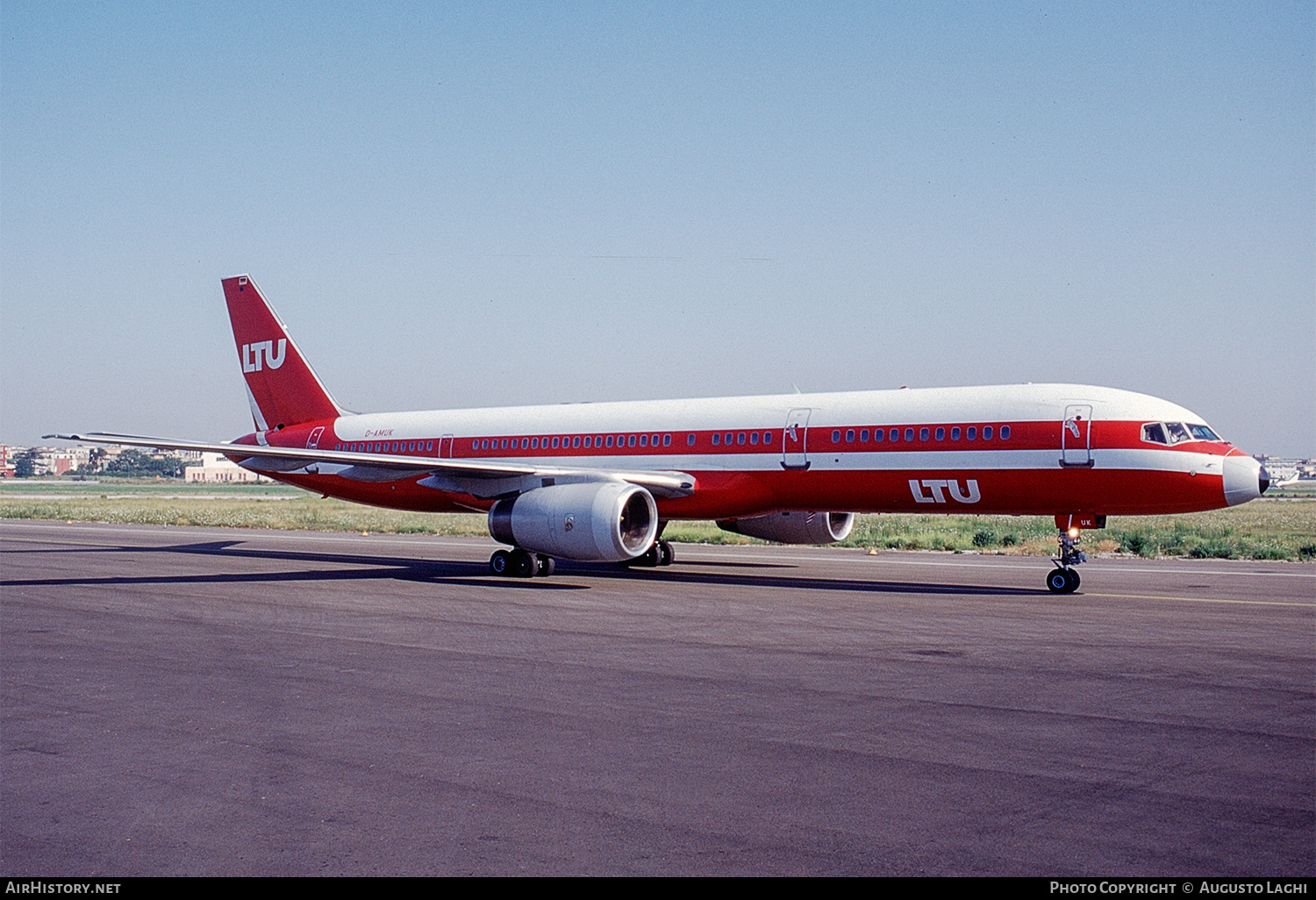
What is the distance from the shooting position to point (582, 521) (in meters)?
20.8

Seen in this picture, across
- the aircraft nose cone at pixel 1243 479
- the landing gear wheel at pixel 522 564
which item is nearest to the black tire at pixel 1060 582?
the aircraft nose cone at pixel 1243 479

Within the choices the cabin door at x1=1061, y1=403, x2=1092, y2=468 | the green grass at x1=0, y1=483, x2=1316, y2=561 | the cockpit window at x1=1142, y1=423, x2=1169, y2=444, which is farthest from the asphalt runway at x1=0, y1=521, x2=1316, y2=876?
the green grass at x1=0, y1=483, x2=1316, y2=561

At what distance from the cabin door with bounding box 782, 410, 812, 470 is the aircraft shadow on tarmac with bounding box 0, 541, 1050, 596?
232 centimetres

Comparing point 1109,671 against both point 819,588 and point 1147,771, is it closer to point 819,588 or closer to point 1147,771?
point 1147,771

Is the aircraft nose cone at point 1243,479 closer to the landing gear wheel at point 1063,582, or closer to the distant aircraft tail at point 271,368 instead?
the landing gear wheel at point 1063,582

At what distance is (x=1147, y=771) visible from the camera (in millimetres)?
7371

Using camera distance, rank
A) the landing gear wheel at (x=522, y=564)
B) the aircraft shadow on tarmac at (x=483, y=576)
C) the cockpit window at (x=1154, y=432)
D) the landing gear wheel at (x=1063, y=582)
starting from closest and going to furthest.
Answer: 1. the cockpit window at (x=1154, y=432)
2. the landing gear wheel at (x=1063, y=582)
3. the aircraft shadow on tarmac at (x=483, y=576)
4. the landing gear wheel at (x=522, y=564)

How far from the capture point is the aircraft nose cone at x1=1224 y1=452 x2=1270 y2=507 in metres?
18.6

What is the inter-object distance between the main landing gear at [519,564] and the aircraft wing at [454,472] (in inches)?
61.1

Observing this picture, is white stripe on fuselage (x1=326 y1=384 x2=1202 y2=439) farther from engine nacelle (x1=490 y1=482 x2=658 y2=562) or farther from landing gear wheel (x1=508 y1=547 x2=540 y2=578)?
landing gear wheel (x1=508 y1=547 x2=540 y2=578)

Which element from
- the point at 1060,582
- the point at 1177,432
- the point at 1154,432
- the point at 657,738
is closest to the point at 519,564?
the point at 1060,582

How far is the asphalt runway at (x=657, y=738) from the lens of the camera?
5.81m
